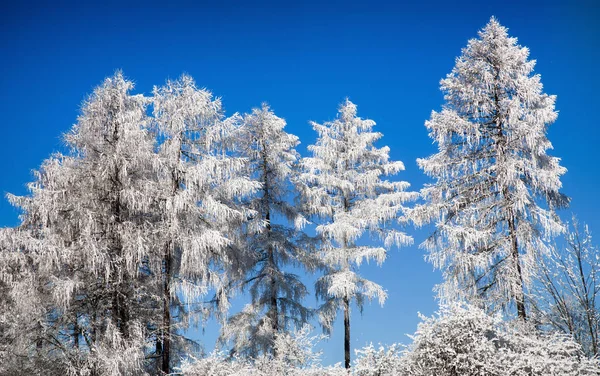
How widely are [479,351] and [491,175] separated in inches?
300

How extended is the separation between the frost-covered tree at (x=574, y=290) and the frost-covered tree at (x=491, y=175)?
2.77 m

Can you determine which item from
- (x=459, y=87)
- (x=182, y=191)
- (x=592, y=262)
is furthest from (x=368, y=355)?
(x=459, y=87)

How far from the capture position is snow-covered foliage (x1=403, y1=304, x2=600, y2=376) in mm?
7863

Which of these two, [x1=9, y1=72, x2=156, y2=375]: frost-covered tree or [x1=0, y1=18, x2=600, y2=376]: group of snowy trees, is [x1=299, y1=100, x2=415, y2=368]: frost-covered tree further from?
[x1=9, y1=72, x2=156, y2=375]: frost-covered tree

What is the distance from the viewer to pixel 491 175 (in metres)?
14.5

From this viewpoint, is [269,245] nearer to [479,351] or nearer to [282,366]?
Result: [282,366]

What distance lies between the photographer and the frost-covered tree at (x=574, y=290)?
9657 mm

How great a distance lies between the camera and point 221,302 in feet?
48.8

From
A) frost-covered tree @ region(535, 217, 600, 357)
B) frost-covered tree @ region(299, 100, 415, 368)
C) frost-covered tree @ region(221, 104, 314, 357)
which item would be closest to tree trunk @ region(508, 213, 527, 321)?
frost-covered tree @ region(535, 217, 600, 357)

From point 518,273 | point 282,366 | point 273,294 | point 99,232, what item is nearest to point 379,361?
point 282,366

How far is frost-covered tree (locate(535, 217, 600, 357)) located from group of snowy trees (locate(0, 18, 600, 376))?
32mm

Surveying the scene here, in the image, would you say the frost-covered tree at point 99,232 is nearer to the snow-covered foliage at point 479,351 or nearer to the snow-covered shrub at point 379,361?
the snow-covered shrub at point 379,361

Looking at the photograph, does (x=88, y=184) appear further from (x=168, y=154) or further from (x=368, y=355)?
(x=368, y=355)

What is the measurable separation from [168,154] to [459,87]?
8296 millimetres
